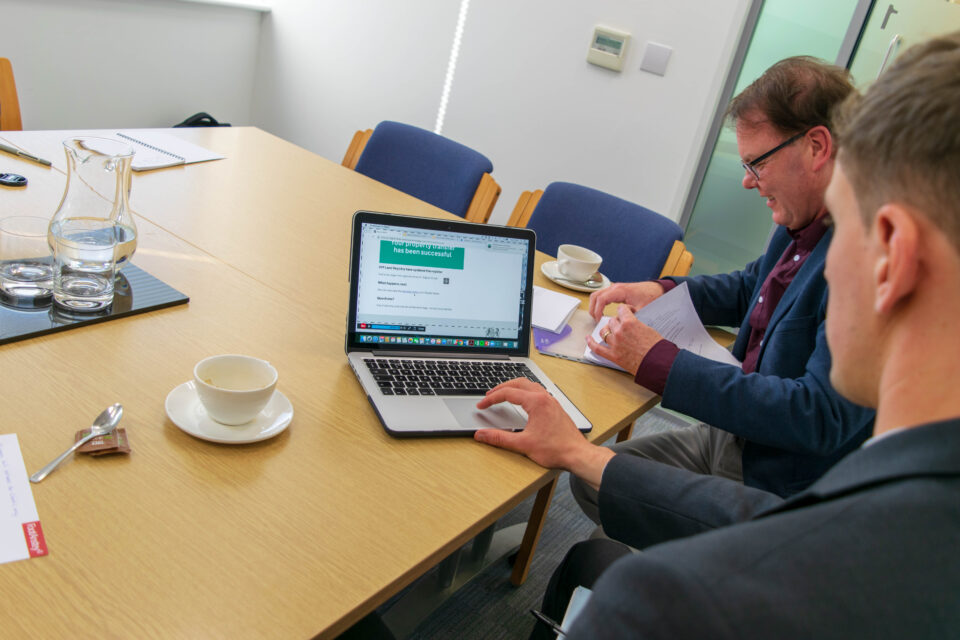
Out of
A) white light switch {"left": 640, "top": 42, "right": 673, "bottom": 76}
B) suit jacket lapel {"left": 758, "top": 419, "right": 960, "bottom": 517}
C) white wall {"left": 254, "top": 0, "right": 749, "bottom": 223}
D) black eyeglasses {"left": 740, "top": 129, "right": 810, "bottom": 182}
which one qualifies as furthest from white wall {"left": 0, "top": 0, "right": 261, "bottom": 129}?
suit jacket lapel {"left": 758, "top": 419, "right": 960, "bottom": 517}

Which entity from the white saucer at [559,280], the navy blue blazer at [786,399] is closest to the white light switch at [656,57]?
the white saucer at [559,280]

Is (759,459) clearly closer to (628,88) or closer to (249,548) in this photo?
(249,548)

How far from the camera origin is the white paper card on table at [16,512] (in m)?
0.77

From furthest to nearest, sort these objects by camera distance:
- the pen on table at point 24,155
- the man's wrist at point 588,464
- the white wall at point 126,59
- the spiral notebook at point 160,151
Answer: the white wall at point 126,59, the spiral notebook at point 160,151, the pen on table at point 24,155, the man's wrist at point 588,464

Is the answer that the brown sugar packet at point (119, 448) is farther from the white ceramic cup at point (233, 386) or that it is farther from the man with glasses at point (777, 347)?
the man with glasses at point (777, 347)

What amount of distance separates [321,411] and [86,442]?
1.05ft

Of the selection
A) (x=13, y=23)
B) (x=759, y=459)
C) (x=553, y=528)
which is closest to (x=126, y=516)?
(x=759, y=459)

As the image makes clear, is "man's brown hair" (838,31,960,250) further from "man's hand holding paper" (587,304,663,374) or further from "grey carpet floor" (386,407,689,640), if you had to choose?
"grey carpet floor" (386,407,689,640)

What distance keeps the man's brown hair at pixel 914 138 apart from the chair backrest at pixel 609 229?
1.53 metres

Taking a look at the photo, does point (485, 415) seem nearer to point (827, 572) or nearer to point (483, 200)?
point (827, 572)

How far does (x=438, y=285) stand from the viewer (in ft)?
4.35

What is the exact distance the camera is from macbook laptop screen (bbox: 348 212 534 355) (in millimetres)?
1281

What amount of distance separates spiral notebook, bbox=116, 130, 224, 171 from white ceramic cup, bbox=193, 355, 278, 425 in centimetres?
113

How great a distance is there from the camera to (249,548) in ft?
2.73
